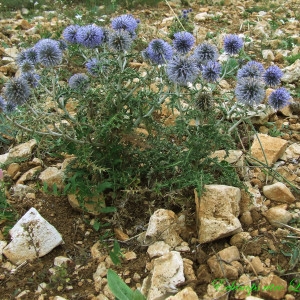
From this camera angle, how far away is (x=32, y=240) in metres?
2.60

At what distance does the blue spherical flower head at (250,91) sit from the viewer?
2758 mm

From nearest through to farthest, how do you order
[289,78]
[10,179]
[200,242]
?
[200,242] → [10,179] → [289,78]

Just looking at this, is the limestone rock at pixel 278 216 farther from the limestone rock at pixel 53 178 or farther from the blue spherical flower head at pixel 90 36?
the blue spherical flower head at pixel 90 36

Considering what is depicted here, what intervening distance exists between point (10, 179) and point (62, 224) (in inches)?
30.3

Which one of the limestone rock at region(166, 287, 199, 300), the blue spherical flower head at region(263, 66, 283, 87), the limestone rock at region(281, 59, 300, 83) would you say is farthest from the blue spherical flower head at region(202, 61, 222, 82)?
the limestone rock at region(281, 59, 300, 83)

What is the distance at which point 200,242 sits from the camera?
258 centimetres

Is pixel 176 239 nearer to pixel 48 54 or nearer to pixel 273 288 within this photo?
pixel 273 288

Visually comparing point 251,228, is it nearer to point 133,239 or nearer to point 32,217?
point 133,239

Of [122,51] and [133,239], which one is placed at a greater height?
[122,51]

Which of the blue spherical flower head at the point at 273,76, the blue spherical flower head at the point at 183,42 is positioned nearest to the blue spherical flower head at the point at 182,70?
the blue spherical flower head at the point at 183,42

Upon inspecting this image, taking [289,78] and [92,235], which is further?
[289,78]

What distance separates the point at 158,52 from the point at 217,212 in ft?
4.08

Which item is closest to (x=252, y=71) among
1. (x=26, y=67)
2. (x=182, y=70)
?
(x=182, y=70)

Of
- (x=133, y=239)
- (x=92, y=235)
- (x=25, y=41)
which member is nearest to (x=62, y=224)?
(x=92, y=235)
